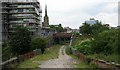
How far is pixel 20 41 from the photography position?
2392 inches

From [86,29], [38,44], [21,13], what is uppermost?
[21,13]

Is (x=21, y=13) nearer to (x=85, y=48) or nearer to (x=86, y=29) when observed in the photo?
(x=86, y=29)

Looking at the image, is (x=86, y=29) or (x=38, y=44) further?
(x=86, y=29)

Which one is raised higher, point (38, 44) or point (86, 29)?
point (86, 29)

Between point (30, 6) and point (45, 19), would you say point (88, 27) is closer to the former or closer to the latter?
point (30, 6)

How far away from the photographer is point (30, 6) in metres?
115

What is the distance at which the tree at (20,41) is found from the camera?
60.4 m

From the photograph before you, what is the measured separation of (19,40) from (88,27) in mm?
56964

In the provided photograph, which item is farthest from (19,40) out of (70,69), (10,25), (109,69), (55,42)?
(55,42)

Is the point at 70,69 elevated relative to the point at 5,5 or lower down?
lower down

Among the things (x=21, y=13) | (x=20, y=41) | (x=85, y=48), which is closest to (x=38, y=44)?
(x=20, y=41)

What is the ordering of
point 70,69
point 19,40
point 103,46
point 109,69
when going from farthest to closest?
point 19,40
point 103,46
point 70,69
point 109,69

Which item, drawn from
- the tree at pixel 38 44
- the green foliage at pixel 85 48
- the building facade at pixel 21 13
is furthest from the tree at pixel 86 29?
the green foliage at pixel 85 48

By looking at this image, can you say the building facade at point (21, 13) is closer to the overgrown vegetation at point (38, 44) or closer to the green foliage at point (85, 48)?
the overgrown vegetation at point (38, 44)
